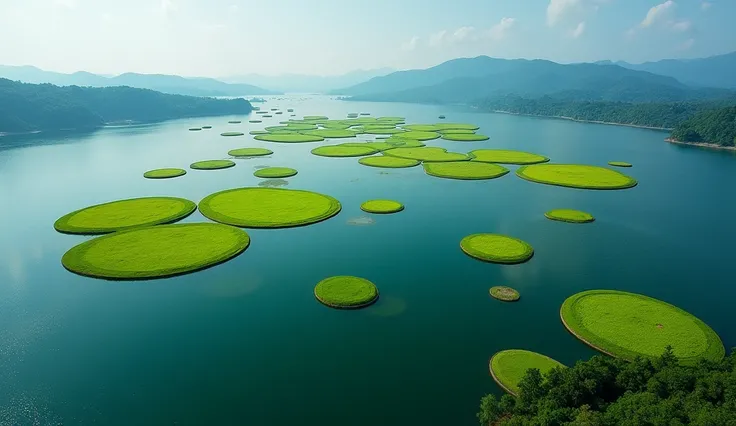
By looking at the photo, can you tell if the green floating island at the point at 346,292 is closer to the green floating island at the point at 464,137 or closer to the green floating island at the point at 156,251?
the green floating island at the point at 156,251

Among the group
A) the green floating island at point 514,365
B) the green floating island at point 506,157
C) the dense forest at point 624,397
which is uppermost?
the green floating island at point 506,157

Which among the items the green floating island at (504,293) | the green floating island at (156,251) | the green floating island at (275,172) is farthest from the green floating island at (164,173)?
the green floating island at (504,293)

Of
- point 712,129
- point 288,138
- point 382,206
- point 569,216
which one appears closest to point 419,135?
point 288,138

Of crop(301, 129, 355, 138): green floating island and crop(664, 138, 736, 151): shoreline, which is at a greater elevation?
crop(301, 129, 355, 138): green floating island

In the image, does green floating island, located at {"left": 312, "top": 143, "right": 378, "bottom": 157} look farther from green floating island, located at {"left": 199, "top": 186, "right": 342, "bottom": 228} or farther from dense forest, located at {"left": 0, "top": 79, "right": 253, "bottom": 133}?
dense forest, located at {"left": 0, "top": 79, "right": 253, "bottom": 133}

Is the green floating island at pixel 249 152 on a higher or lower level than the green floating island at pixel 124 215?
higher

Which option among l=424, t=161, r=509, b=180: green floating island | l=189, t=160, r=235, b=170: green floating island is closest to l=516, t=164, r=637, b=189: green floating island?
l=424, t=161, r=509, b=180: green floating island
